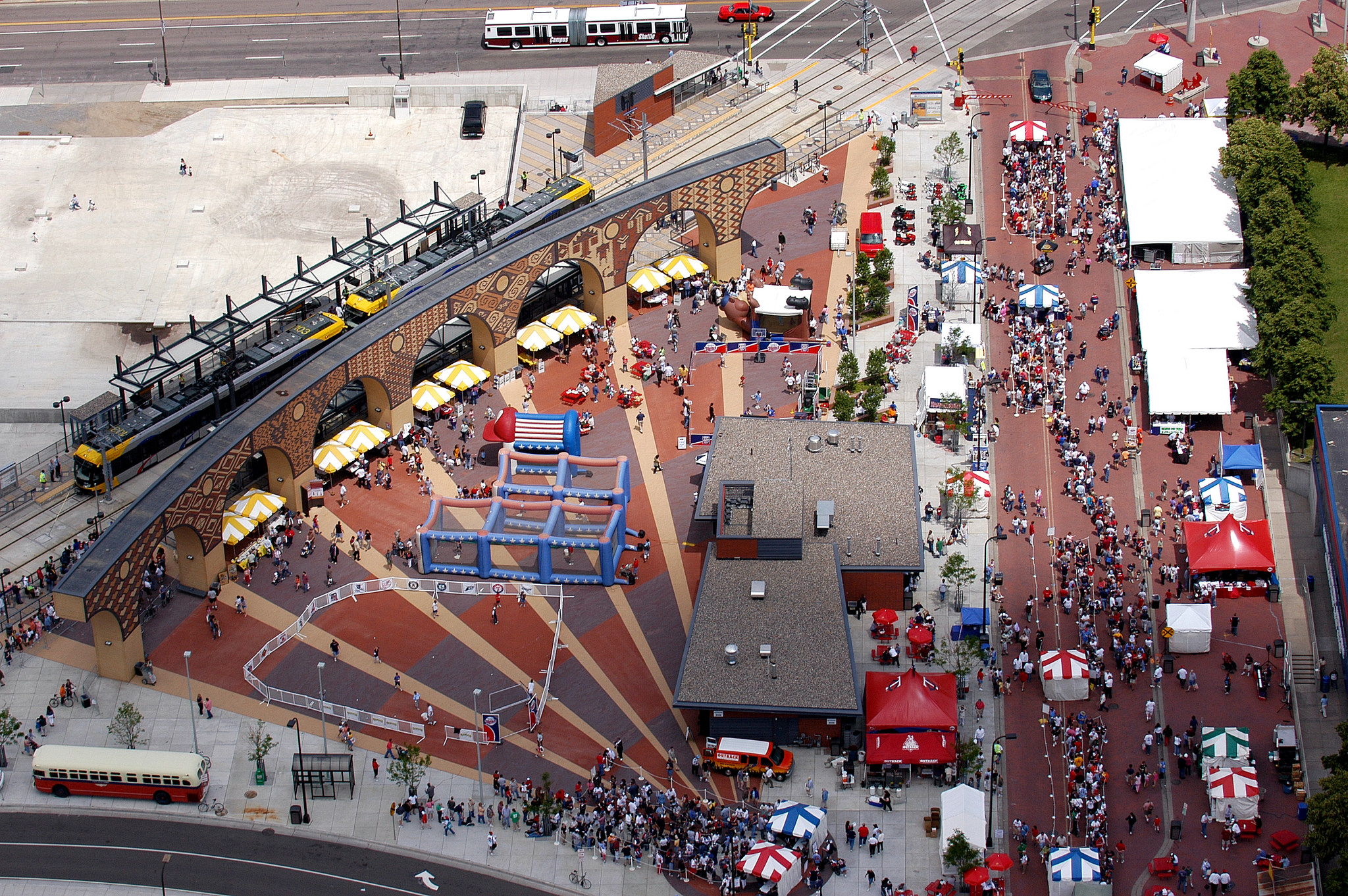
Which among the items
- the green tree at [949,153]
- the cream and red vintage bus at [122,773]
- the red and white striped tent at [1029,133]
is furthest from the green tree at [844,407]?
the cream and red vintage bus at [122,773]

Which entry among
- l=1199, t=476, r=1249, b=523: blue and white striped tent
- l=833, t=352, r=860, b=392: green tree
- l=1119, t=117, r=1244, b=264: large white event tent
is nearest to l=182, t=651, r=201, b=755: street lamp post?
l=833, t=352, r=860, b=392: green tree

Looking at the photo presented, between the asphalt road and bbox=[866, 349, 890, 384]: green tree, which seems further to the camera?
bbox=[866, 349, 890, 384]: green tree

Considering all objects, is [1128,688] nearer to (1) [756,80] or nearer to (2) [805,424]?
(2) [805,424]

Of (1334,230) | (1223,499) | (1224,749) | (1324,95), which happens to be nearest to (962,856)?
(1224,749)

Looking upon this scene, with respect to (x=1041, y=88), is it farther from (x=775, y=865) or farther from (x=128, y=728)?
(x=128, y=728)

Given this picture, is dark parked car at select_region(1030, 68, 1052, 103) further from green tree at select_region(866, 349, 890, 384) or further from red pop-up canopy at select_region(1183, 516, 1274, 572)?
red pop-up canopy at select_region(1183, 516, 1274, 572)

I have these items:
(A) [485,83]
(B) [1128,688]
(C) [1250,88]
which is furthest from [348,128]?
(B) [1128,688]
